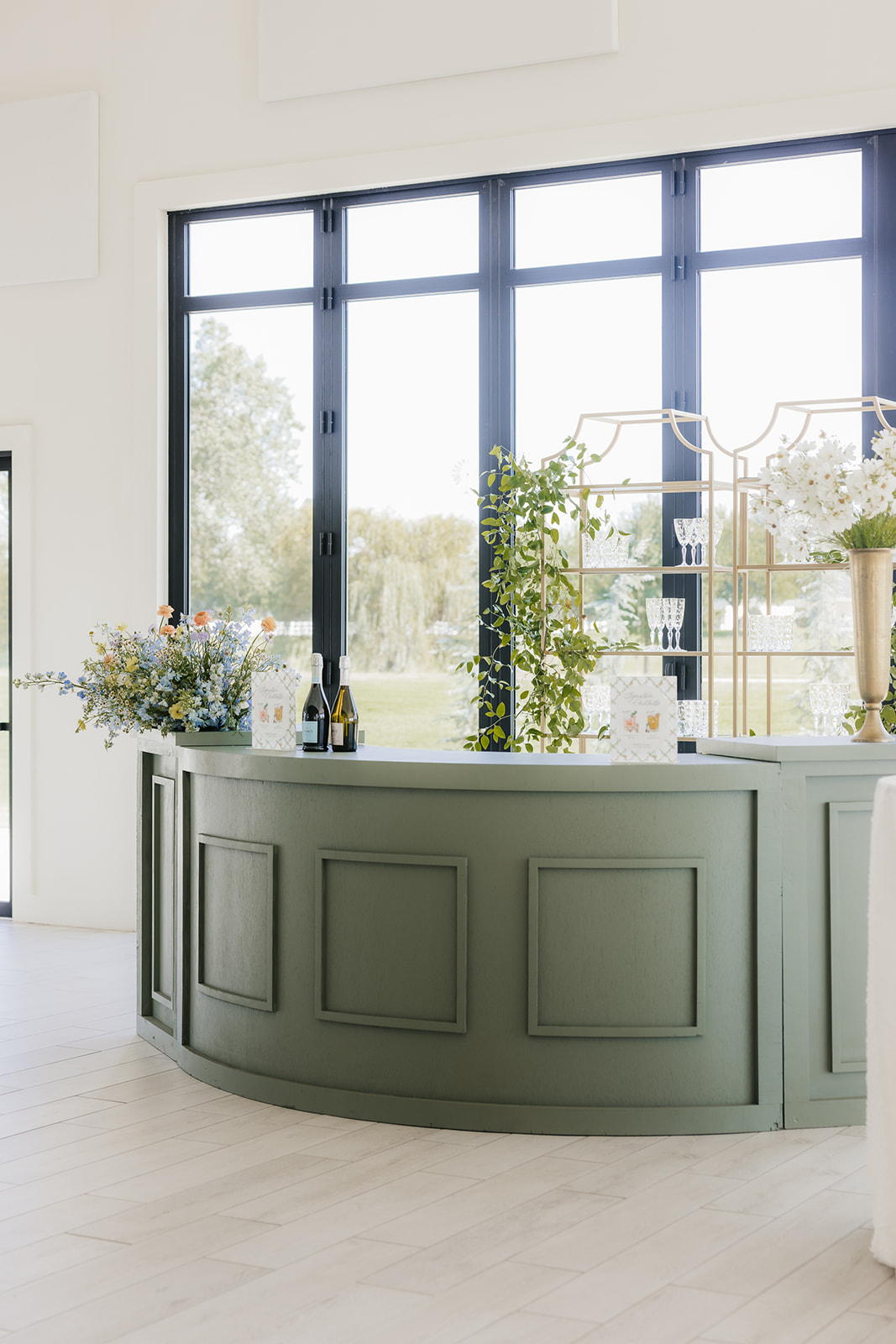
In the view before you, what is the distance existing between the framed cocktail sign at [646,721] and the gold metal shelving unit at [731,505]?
5.76 ft

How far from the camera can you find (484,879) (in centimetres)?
Result: 322

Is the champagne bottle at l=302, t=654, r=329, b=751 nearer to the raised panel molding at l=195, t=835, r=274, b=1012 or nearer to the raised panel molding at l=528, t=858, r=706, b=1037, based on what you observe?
the raised panel molding at l=195, t=835, r=274, b=1012

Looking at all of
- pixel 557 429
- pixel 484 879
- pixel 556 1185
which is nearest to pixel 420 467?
pixel 557 429

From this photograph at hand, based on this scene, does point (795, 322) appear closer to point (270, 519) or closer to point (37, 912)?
point (270, 519)

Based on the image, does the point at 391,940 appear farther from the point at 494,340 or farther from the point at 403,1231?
the point at 494,340

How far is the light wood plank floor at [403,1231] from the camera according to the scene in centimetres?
224

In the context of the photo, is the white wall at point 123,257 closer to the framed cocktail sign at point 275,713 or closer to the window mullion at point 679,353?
the window mullion at point 679,353

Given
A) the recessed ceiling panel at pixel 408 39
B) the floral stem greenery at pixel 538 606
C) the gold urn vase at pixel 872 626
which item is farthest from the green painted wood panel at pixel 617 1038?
the recessed ceiling panel at pixel 408 39

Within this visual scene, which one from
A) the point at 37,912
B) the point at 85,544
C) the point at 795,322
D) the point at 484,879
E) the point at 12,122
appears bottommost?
the point at 37,912

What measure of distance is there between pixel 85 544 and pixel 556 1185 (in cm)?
428

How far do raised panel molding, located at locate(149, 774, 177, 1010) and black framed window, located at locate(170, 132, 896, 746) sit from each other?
201cm

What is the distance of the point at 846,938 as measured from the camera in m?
3.24

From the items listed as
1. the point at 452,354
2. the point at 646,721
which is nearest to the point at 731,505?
the point at 452,354

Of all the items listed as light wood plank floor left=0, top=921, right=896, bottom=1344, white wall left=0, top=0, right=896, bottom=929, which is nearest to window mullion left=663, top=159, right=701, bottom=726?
white wall left=0, top=0, right=896, bottom=929
